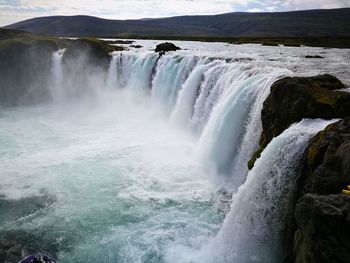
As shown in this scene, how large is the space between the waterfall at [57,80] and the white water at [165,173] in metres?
7.05

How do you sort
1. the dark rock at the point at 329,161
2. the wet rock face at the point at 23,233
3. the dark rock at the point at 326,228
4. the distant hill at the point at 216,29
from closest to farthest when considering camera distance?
the dark rock at the point at 326,228 → the dark rock at the point at 329,161 → the wet rock face at the point at 23,233 → the distant hill at the point at 216,29

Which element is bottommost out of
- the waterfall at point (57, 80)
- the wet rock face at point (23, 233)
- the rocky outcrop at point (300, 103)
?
the wet rock face at point (23, 233)

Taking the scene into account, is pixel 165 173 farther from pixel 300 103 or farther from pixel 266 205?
pixel 300 103

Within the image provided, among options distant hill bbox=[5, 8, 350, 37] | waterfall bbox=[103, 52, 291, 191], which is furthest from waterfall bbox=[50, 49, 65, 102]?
distant hill bbox=[5, 8, 350, 37]

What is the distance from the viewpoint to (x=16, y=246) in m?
10.2

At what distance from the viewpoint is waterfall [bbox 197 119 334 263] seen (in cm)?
866

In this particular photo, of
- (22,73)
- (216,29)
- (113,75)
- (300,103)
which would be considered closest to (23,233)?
(300,103)

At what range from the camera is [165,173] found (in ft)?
51.3

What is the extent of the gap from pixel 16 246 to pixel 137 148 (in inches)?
378

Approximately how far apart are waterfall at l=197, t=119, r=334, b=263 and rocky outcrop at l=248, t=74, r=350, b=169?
51 cm

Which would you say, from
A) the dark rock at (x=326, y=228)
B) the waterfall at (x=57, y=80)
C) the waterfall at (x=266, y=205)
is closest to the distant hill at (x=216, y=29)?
the waterfall at (x=57, y=80)

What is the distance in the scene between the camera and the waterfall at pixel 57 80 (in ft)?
108

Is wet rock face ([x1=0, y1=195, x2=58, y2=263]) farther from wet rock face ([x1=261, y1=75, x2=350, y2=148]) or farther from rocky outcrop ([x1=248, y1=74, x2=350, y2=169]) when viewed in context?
wet rock face ([x1=261, y1=75, x2=350, y2=148])

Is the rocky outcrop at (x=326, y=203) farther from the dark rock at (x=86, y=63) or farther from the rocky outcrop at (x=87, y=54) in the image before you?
the rocky outcrop at (x=87, y=54)
